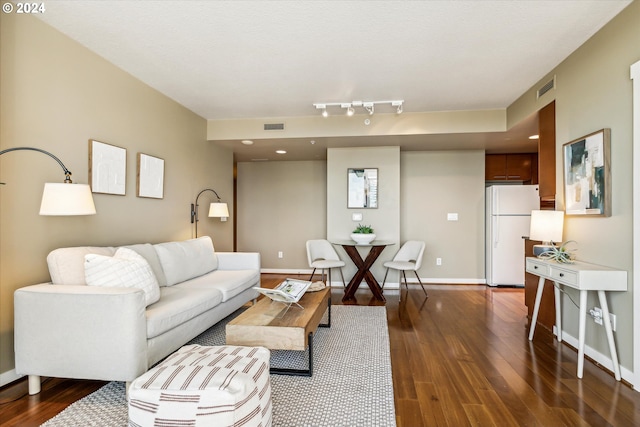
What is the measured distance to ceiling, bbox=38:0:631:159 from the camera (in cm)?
220

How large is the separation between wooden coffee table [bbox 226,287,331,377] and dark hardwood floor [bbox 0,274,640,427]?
2.20 ft

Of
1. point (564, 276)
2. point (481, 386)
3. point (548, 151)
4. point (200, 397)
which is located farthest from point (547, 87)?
point (200, 397)

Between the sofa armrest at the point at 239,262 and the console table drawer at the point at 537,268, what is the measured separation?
282 cm

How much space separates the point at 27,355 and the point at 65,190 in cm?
102

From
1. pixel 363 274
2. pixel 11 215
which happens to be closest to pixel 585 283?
pixel 363 274

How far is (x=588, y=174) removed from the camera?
8.29ft

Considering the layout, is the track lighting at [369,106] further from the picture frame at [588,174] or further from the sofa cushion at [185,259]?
the sofa cushion at [185,259]

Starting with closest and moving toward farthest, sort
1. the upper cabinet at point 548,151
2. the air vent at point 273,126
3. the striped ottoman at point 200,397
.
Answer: the striped ottoman at point 200,397 < the upper cabinet at point 548,151 < the air vent at point 273,126

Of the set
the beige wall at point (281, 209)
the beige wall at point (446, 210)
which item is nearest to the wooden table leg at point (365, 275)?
the beige wall at point (446, 210)

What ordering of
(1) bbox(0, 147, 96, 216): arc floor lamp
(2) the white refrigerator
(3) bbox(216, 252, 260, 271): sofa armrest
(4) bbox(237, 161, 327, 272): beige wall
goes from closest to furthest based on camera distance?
1. (1) bbox(0, 147, 96, 216): arc floor lamp
2. (3) bbox(216, 252, 260, 271): sofa armrest
3. (2) the white refrigerator
4. (4) bbox(237, 161, 327, 272): beige wall

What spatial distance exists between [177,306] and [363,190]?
3342mm

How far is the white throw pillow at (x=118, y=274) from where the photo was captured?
214cm

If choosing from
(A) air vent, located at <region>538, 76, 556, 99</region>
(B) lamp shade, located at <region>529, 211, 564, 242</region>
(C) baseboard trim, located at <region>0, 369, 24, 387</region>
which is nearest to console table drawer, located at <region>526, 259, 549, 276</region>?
(B) lamp shade, located at <region>529, 211, 564, 242</region>

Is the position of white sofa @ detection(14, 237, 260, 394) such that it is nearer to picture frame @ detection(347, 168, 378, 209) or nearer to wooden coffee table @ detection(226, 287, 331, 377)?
wooden coffee table @ detection(226, 287, 331, 377)
